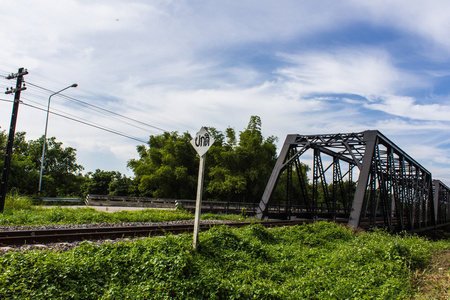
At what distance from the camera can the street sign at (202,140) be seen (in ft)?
22.6

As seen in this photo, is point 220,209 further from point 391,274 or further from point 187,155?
point 391,274

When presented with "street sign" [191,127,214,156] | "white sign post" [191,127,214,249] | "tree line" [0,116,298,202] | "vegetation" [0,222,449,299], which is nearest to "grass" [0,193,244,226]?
"vegetation" [0,222,449,299]

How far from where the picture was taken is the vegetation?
4.71 metres

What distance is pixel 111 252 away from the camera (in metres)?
5.91

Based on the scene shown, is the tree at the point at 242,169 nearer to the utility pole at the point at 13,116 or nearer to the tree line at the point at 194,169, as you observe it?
the tree line at the point at 194,169

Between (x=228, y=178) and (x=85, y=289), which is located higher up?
(x=228, y=178)

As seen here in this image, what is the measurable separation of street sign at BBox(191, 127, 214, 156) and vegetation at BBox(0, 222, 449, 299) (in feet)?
6.90

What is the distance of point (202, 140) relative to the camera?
23.0ft

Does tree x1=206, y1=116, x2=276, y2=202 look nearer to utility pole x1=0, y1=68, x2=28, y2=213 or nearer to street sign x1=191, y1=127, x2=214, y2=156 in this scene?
utility pole x1=0, y1=68, x2=28, y2=213

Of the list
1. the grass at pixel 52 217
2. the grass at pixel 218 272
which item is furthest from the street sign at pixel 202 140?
the grass at pixel 52 217

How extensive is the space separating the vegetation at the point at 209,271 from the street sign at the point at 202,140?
2103 mm

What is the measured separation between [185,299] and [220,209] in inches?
836

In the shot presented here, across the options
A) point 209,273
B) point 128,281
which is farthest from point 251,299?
point 128,281

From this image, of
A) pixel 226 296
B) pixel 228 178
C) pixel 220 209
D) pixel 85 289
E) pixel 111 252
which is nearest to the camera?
pixel 85 289
